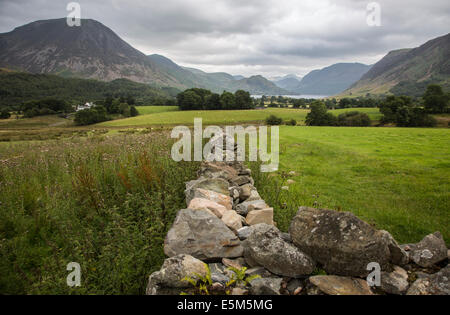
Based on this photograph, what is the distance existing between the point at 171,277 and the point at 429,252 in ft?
14.1

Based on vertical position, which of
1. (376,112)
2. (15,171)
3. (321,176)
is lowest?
(321,176)

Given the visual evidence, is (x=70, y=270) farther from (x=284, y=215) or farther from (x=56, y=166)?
(x=56, y=166)

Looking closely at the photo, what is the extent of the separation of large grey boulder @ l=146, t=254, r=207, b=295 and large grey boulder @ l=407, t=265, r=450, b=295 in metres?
2.96

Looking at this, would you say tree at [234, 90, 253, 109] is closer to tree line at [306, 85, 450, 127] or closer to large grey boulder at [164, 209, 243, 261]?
tree line at [306, 85, 450, 127]

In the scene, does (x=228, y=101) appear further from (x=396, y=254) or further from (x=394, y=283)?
(x=394, y=283)

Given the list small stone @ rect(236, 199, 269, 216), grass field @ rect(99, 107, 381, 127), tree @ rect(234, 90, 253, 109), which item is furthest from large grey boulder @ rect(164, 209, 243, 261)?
tree @ rect(234, 90, 253, 109)

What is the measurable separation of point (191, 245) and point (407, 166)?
1237cm

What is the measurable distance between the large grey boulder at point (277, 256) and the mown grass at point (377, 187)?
175 cm

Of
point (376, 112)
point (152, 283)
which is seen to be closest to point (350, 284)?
point (152, 283)

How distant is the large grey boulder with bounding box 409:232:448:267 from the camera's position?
147 inches

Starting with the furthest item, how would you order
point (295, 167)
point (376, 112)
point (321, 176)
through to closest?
point (376, 112) < point (295, 167) < point (321, 176)

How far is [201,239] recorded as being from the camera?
153 inches

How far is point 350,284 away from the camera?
313 cm

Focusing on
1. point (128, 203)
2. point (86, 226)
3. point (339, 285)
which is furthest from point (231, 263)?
point (86, 226)
